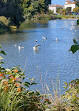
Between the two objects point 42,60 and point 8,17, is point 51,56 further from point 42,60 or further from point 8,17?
point 8,17

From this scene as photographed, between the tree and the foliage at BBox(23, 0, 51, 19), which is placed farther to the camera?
the foliage at BBox(23, 0, 51, 19)

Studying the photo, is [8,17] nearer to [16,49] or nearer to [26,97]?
[16,49]

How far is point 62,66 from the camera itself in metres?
13.0

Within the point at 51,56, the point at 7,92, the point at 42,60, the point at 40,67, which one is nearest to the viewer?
the point at 7,92

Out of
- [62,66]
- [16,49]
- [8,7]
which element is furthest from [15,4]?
[62,66]

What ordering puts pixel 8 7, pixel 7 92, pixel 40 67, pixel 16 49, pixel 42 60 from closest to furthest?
pixel 7 92
pixel 40 67
pixel 42 60
pixel 16 49
pixel 8 7

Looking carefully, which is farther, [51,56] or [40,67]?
[51,56]

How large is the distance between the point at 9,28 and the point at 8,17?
5.99 ft

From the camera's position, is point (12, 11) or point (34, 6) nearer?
point (12, 11)

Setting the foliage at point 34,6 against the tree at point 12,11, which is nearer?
the tree at point 12,11

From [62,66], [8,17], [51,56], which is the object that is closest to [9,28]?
[8,17]

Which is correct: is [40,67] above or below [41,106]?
below

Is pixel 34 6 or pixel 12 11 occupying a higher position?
pixel 12 11

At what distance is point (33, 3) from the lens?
71812 mm
